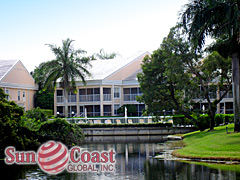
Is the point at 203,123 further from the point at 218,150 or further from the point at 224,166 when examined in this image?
the point at 224,166

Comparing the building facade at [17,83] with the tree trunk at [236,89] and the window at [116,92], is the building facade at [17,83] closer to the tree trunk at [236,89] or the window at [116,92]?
the window at [116,92]

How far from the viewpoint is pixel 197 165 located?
1841 centimetres

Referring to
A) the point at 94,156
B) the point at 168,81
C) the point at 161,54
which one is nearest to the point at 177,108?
the point at 168,81

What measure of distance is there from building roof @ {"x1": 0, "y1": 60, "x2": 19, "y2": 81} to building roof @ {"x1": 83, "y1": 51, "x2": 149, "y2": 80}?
9845mm

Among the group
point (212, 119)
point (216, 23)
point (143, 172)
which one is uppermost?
point (216, 23)

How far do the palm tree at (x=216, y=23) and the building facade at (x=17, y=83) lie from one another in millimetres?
30738

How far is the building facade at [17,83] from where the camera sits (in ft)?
167

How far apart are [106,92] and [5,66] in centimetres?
1327

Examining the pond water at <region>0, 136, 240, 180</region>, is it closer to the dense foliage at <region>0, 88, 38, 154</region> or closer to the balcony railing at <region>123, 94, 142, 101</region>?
the dense foliage at <region>0, 88, 38, 154</region>

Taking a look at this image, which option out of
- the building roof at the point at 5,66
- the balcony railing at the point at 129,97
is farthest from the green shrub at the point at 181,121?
the building roof at the point at 5,66

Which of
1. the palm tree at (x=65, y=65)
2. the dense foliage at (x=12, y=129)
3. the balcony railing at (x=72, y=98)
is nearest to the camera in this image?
the dense foliage at (x=12, y=129)

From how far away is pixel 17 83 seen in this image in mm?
53062

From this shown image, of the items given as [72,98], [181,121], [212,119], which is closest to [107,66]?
[72,98]

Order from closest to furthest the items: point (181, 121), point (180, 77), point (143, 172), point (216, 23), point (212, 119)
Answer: point (143, 172)
point (216, 23)
point (180, 77)
point (212, 119)
point (181, 121)
